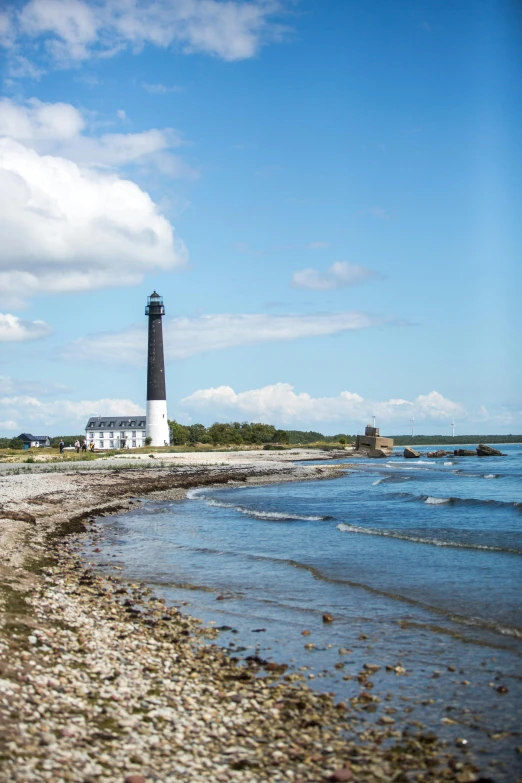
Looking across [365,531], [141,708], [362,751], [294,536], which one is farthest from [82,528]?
[362,751]

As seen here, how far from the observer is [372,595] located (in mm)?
14453

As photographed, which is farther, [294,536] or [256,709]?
[294,536]

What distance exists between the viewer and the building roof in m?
124

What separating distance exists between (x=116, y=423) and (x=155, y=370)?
3963 centimetres

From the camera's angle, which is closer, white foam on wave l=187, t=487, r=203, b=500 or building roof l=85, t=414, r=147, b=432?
white foam on wave l=187, t=487, r=203, b=500

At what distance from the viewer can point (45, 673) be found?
854 cm

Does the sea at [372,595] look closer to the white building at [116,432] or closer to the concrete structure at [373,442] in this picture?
the concrete structure at [373,442]

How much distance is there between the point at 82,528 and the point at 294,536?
7.83 metres

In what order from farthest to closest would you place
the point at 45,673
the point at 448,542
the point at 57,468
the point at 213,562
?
the point at 57,468 → the point at 448,542 → the point at 213,562 → the point at 45,673

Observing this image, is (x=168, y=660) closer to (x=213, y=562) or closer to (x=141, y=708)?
(x=141, y=708)

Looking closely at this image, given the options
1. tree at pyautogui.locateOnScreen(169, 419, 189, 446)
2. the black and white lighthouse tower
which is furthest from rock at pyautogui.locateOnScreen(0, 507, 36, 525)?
tree at pyautogui.locateOnScreen(169, 419, 189, 446)

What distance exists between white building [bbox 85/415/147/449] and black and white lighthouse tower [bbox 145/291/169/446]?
3107 cm

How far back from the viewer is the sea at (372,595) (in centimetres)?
862

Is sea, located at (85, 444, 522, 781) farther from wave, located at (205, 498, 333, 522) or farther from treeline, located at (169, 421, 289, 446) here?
treeline, located at (169, 421, 289, 446)
